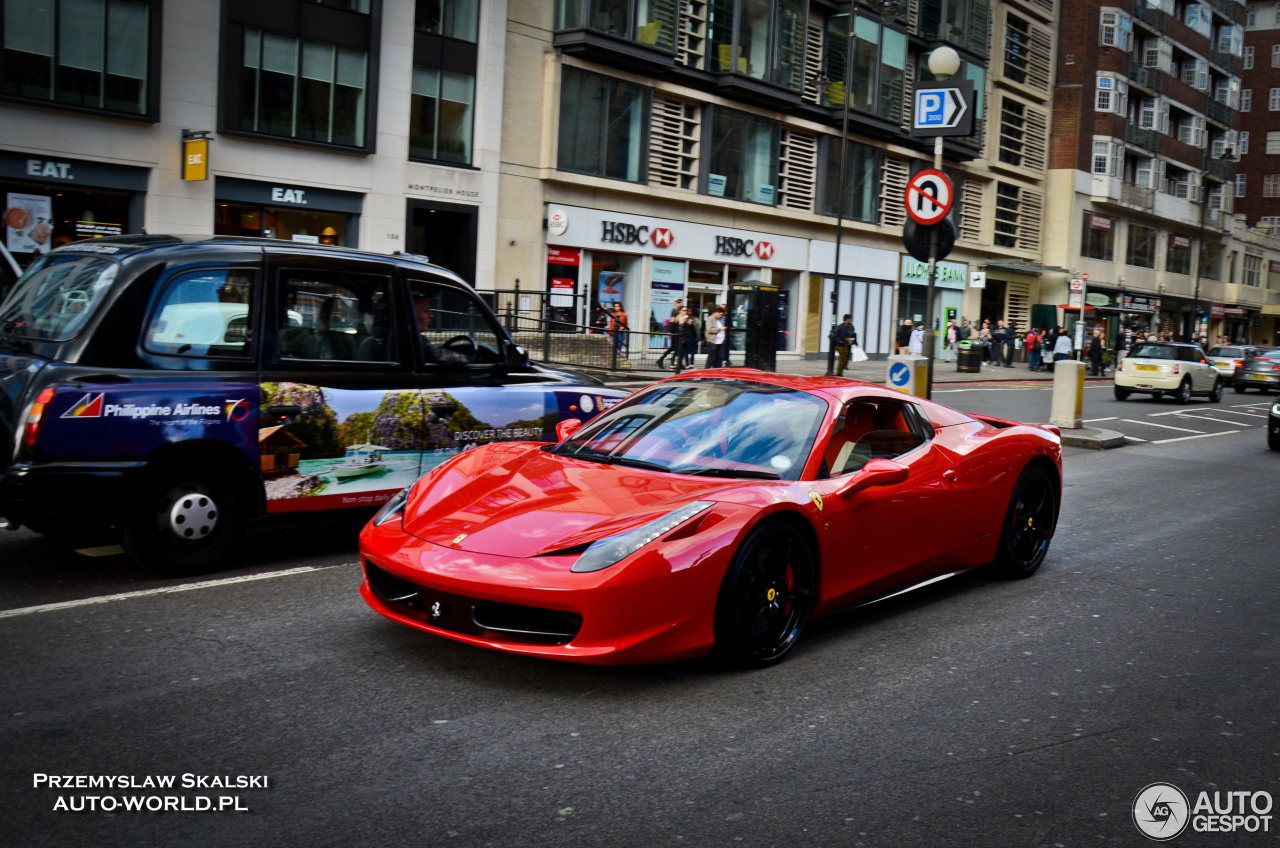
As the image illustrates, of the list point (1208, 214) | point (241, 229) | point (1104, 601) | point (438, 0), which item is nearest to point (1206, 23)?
point (1208, 214)

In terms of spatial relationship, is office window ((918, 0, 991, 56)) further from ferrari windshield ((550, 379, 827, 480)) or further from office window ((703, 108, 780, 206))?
ferrari windshield ((550, 379, 827, 480))

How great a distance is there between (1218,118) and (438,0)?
6329 cm

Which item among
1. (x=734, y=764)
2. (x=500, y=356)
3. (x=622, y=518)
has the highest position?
(x=500, y=356)

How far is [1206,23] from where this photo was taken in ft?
231

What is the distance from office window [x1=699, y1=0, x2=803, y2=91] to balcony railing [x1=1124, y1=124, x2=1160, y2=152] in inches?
1217

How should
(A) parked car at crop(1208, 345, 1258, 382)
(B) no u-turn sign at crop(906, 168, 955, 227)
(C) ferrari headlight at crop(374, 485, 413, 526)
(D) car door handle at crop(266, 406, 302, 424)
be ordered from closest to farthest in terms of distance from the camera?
(C) ferrari headlight at crop(374, 485, 413, 526) < (D) car door handle at crop(266, 406, 302, 424) < (B) no u-turn sign at crop(906, 168, 955, 227) < (A) parked car at crop(1208, 345, 1258, 382)

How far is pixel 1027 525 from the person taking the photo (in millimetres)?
7176

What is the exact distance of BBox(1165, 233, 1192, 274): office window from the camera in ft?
229

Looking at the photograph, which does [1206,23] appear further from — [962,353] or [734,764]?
[734,764]

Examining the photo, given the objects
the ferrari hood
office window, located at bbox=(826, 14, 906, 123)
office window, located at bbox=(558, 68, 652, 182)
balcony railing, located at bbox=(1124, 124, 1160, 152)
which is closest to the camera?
the ferrari hood

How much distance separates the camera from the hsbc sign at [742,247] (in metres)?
36.3

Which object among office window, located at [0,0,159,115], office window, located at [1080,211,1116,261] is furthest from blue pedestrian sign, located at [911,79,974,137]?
office window, located at [1080,211,1116,261]

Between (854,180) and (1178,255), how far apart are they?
3880 cm

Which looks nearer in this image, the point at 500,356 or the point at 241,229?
the point at 500,356
